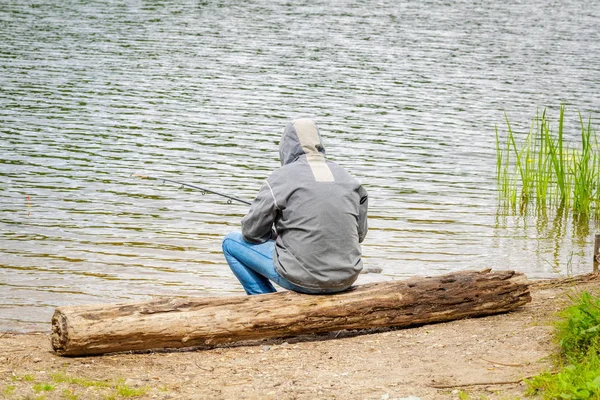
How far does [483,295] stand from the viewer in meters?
7.40

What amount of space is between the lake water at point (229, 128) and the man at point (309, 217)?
7.98 ft

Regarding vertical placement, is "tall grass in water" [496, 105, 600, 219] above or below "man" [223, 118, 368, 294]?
below

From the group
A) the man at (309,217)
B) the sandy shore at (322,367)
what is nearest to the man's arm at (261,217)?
the man at (309,217)

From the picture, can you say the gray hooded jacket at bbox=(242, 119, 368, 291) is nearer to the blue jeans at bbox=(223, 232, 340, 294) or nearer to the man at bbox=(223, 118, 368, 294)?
the man at bbox=(223, 118, 368, 294)

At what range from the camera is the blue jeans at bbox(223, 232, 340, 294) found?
7078 millimetres

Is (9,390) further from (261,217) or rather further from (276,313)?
(261,217)

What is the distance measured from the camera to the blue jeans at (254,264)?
23.2 ft

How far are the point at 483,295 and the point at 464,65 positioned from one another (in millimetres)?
21319

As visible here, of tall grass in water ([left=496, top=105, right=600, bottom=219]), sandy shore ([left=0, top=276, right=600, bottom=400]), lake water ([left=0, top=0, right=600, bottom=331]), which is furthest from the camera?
tall grass in water ([left=496, top=105, right=600, bottom=219])

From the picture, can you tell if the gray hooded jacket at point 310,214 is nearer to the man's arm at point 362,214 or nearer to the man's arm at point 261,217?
the man's arm at point 261,217

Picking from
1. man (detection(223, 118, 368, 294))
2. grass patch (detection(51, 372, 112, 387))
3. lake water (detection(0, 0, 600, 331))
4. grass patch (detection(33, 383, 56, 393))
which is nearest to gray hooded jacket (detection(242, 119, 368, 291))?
man (detection(223, 118, 368, 294))

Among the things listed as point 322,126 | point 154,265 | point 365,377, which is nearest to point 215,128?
point 322,126

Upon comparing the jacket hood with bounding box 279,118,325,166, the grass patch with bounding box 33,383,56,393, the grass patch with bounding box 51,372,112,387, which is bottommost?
the grass patch with bounding box 51,372,112,387

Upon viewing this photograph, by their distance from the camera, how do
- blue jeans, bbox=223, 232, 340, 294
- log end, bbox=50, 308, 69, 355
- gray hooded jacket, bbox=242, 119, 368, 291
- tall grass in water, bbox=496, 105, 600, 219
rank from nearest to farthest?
log end, bbox=50, 308, 69, 355, gray hooded jacket, bbox=242, 119, 368, 291, blue jeans, bbox=223, 232, 340, 294, tall grass in water, bbox=496, 105, 600, 219
